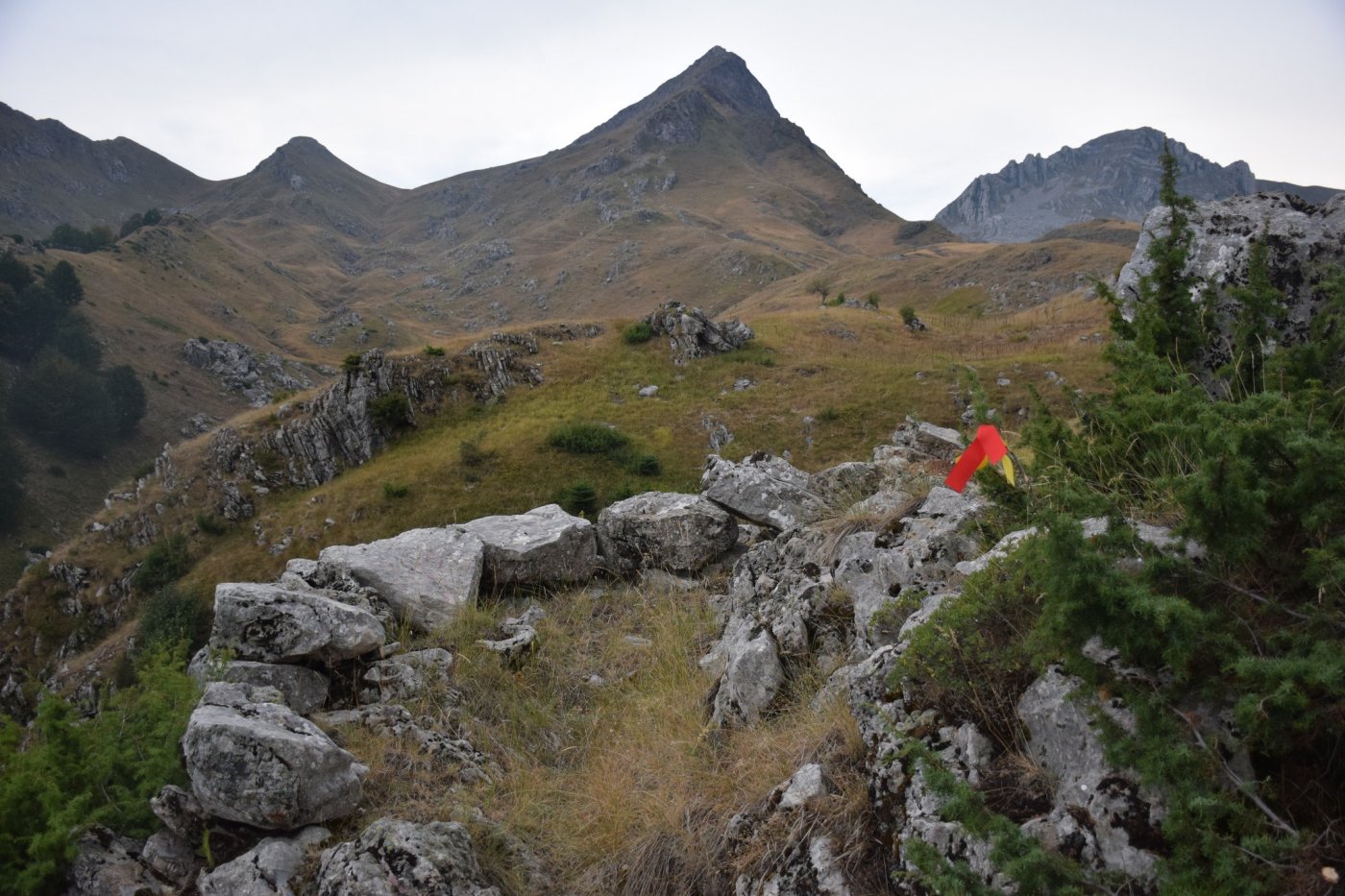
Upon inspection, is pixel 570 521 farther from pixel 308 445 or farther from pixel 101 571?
pixel 101 571

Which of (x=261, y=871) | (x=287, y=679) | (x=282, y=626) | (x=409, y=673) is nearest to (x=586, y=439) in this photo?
(x=409, y=673)

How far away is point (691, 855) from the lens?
12.0 feet

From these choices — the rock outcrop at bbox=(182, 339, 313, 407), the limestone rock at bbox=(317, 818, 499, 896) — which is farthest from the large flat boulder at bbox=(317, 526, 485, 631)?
the rock outcrop at bbox=(182, 339, 313, 407)

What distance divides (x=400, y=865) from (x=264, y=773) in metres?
1.15

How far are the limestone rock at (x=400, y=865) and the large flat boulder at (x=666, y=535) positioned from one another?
21.1 feet

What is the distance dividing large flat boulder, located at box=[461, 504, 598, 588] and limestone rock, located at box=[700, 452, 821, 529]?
2.58 meters

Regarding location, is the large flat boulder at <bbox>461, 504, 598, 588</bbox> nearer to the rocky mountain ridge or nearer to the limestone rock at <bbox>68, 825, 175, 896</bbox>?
the rocky mountain ridge

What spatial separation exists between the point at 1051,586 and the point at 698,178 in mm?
203954

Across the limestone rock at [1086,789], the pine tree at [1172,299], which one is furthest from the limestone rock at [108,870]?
the pine tree at [1172,299]

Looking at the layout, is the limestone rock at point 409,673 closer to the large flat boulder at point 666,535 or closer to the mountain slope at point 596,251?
the large flat boulder at point 666,535

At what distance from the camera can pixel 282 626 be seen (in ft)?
20.4

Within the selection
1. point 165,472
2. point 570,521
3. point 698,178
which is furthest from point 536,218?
point 570,521

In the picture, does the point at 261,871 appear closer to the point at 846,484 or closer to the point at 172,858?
the point at 172,858

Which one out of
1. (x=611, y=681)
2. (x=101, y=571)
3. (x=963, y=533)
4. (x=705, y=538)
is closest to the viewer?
(x=963, y=533)
